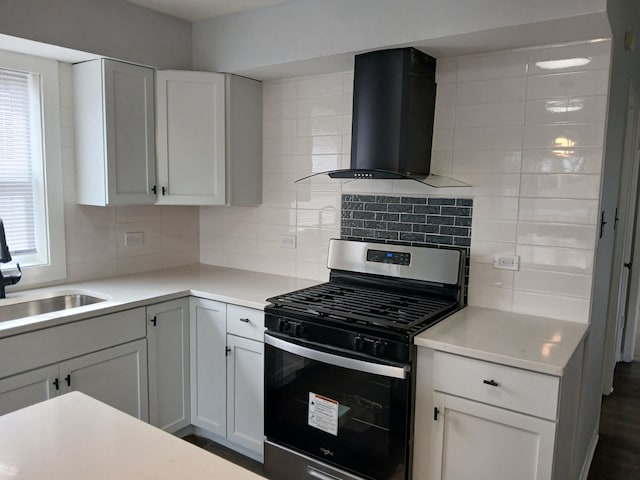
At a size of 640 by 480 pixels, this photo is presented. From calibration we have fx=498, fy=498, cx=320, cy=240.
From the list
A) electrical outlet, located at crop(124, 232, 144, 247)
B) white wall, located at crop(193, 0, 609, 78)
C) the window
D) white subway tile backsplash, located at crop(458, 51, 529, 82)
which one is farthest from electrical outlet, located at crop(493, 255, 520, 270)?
the window

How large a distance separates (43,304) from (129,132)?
1044 mm

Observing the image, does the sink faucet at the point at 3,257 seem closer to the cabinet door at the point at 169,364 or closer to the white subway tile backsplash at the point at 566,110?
the cabinet door at the point at 169,364

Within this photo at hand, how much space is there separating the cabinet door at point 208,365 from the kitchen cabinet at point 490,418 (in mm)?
1139

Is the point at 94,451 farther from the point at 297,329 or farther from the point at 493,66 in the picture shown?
the point at 493,66

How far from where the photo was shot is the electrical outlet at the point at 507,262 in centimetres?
235

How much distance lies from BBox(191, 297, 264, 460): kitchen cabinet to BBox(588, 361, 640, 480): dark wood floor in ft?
5.89

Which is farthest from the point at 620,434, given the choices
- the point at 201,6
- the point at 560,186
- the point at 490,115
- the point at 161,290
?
the point at 201,6

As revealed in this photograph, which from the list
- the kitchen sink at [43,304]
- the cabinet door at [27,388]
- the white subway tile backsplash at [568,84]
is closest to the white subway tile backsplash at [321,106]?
the white subway tile backsplash at [568,84]

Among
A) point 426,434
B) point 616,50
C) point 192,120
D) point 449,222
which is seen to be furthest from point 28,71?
point 616,50

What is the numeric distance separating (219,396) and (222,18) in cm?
217

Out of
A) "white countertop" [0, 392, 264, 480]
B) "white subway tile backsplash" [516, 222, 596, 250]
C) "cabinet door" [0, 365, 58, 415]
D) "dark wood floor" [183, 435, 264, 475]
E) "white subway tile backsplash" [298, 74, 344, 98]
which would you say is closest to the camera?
"white countertop" [0, 392, 264, 480]

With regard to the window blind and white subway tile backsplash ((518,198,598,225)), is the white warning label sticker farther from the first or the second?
the window blind

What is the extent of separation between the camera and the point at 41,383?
219cm

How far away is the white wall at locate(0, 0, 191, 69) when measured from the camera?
2.30m
